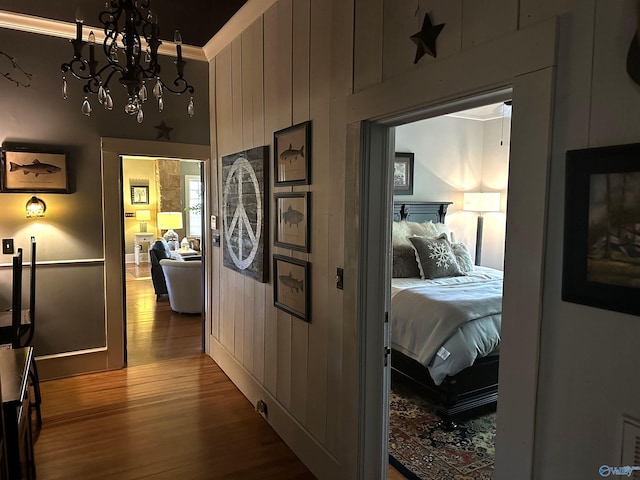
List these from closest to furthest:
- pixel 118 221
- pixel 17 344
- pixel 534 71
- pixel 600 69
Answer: pixel 600 69, pixel 534 71, pixel 17 344, pixel 118 221

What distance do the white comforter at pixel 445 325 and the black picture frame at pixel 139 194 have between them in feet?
28.4

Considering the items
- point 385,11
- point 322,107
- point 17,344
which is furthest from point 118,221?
point 385,11

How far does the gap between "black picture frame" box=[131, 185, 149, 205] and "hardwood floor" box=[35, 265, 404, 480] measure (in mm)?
6958

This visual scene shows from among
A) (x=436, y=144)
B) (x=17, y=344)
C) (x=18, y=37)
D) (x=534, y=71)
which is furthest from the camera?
(x=436, y=144)

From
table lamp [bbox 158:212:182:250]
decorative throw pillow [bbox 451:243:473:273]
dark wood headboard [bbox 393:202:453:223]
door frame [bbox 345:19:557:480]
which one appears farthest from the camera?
table lamp [bbox 158:212:182:250]

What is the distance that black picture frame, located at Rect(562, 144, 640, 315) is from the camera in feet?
3.50

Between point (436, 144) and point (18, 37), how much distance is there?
452 centimetres

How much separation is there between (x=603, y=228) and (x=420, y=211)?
451 cm

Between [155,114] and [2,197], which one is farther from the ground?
[155,114]

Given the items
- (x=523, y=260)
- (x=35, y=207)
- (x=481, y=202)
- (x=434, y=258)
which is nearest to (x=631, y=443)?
(x=523, y=260)

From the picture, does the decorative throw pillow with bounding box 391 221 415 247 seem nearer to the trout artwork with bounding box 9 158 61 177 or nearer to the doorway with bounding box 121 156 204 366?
the trout artwork with bounding box 9 158 61 177

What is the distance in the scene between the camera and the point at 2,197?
3.66 metres

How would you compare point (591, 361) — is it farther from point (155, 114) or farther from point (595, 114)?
point (155, 114)

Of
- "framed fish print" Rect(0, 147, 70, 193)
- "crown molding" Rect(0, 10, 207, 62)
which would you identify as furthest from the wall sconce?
"crown molding" Rect(0, 10, 207, 62)
